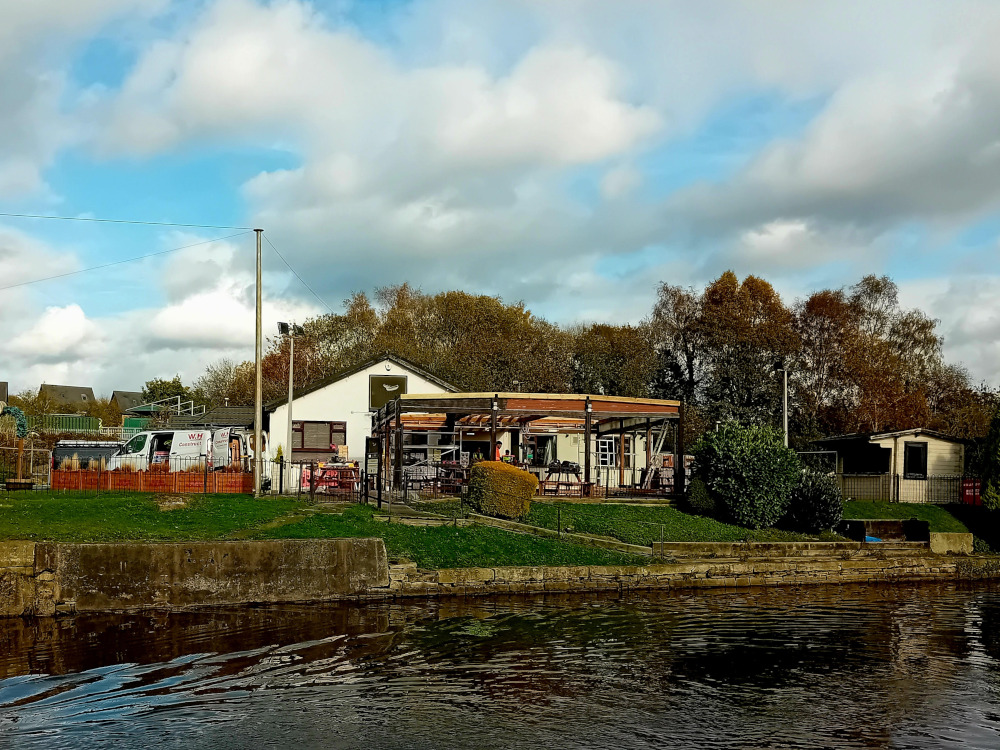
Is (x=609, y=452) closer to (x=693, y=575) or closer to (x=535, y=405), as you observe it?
(x=535, y=405)

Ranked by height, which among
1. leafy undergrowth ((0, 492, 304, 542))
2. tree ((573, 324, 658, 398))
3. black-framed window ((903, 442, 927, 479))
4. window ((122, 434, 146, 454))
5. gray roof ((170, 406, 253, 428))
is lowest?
leafy undergrowth ((0, 492, 304, 542))

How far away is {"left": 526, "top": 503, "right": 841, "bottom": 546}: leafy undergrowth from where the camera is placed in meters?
22.1

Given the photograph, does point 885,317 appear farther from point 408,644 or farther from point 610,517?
point 408,644

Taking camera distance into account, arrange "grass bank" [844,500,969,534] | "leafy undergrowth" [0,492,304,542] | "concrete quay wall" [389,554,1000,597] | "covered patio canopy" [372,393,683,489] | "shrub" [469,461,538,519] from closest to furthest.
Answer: "leafy undergrowth" [0,492,304,542] < "concrete quay wall" [389,554,1000,597] < "shrub" [469,461,538,519] < "covered patio canopy" [372,393,683,489] < "grass bank" [844,500,969,534]

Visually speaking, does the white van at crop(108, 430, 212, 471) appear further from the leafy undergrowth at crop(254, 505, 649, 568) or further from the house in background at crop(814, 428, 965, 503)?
the house in background at crop(814, 428, 965, 503)

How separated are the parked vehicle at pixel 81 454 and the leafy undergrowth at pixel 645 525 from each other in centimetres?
1391

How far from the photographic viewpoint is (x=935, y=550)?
77.4ft

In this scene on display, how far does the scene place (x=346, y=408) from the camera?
3828cm

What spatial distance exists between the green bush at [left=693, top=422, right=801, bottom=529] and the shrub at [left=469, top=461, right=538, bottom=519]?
17.9 feet

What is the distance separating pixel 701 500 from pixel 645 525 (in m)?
2.68

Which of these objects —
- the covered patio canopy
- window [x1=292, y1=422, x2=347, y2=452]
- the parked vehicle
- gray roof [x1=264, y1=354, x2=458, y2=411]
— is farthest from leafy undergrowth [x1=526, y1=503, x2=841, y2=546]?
window [x1=292, y1=422, x2=347, y2=452]

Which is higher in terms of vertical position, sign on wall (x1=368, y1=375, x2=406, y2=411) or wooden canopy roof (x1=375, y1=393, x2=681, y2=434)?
sign on wall (x1=368, y1=375, x2=406, y2=411)

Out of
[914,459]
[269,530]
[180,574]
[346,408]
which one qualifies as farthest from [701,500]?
[346,408]

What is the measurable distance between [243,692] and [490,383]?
42059 mm
